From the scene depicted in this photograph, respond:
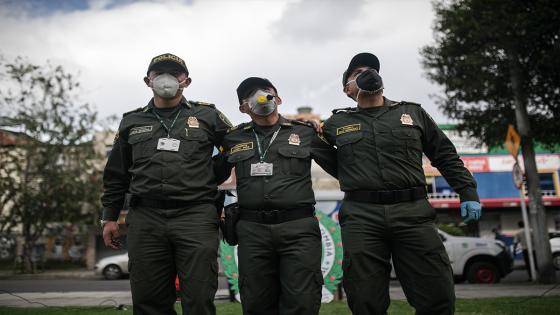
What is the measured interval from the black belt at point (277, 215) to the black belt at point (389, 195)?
0.41 metres

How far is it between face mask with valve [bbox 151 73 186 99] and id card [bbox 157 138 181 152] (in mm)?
377

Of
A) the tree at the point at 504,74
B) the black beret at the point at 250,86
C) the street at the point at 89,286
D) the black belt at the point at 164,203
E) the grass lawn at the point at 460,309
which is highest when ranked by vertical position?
the tree at the point at 504,74

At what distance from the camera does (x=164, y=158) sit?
11.8ft

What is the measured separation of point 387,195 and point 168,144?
5.64 ft

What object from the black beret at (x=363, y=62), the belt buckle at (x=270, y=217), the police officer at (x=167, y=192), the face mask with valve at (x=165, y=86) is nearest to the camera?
the police officer at (x=167, y=192)

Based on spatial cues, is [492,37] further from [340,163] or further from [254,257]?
[254,257]

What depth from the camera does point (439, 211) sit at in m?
25.1

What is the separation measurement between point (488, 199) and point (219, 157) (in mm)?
23702

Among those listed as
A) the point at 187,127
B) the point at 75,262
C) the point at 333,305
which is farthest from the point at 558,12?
the point at 75,262

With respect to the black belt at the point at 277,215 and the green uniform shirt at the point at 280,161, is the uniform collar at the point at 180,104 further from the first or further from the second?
the black belt at the point at 277,215

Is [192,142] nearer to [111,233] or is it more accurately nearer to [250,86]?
[250,86]

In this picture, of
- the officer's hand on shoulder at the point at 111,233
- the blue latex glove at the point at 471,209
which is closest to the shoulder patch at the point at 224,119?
the officer's hand on shoulder at the point at 111,233

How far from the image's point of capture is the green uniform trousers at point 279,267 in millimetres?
3357

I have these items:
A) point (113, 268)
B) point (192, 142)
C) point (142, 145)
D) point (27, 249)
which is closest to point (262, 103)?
point (192, 142)
